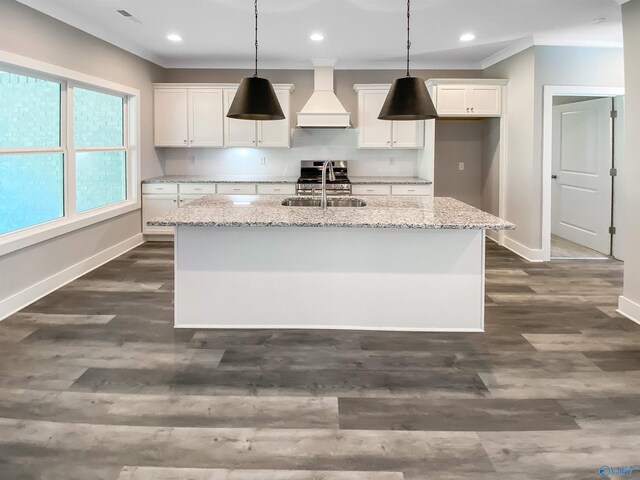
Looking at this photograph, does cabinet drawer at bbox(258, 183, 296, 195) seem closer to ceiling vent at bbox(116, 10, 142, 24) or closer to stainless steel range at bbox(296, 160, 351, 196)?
stainless steel range at bbox(296, 160, 351, 196)

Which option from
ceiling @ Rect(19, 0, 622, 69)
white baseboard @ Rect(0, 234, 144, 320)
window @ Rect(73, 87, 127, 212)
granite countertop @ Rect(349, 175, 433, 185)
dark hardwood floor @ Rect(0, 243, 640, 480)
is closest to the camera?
dark hardwood floor @ Rect(0, 243, 640, 480)

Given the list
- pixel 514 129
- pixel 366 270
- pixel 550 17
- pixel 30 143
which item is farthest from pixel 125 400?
pixel 514 129

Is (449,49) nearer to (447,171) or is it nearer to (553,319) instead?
(447,171)

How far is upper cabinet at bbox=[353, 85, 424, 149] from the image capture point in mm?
7238

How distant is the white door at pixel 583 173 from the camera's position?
646cm

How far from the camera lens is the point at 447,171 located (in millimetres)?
7758

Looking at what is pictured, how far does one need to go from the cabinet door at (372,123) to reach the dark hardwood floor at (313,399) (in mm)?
3669

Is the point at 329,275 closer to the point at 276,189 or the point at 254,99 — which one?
the point at 254,99

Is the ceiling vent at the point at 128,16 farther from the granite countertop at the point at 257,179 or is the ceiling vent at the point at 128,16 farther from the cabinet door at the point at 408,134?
the cabinet door at the point at 408,134

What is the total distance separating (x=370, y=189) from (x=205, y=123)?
7.93 ft

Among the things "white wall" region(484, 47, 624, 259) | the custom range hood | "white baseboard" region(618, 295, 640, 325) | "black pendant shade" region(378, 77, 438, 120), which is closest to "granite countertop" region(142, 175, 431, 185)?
the custom range hood

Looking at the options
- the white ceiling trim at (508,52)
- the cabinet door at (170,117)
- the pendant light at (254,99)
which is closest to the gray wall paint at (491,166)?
the white ceiling trim at (508,52)

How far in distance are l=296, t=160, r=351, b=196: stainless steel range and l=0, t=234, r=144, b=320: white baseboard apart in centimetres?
228

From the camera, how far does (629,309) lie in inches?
159
